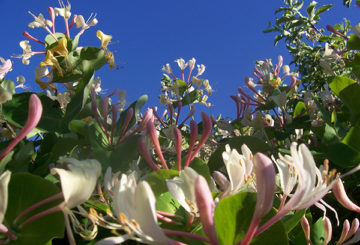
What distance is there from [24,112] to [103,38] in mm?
379

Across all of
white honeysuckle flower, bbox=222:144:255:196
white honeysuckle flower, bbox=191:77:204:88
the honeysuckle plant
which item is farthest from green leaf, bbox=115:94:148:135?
A: white honeysuckle flower, bbox=191:77:204:88

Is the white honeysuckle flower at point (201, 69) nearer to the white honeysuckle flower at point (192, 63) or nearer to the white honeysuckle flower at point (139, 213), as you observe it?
the white honeysuckle flower at point (192, 63)

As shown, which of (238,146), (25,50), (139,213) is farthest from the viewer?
(25,50)

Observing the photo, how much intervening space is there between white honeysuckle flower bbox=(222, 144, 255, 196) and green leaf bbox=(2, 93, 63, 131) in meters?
0.70

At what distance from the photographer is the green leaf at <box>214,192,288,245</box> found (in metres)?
0.55

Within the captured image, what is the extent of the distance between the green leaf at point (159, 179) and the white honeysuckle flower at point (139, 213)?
0.75 feet

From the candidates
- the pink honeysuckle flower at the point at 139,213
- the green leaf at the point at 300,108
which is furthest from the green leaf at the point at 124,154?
the green leaf at the point at 300,108

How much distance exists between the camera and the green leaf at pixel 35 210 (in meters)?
0.58

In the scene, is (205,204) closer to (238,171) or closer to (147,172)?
(238,171)

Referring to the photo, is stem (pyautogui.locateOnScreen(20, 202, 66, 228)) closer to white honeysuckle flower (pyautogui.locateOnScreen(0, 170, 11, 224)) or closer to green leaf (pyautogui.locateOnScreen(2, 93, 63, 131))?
white honeysuckle flower (pyautogui.locateOnScreen(0, 170, 11, 224))

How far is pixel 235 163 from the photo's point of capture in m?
0.65

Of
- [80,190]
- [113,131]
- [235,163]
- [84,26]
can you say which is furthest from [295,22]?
[80,190]

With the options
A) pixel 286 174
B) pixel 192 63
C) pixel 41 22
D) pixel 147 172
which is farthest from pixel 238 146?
pixel 192 63

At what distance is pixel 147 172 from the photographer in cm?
99
